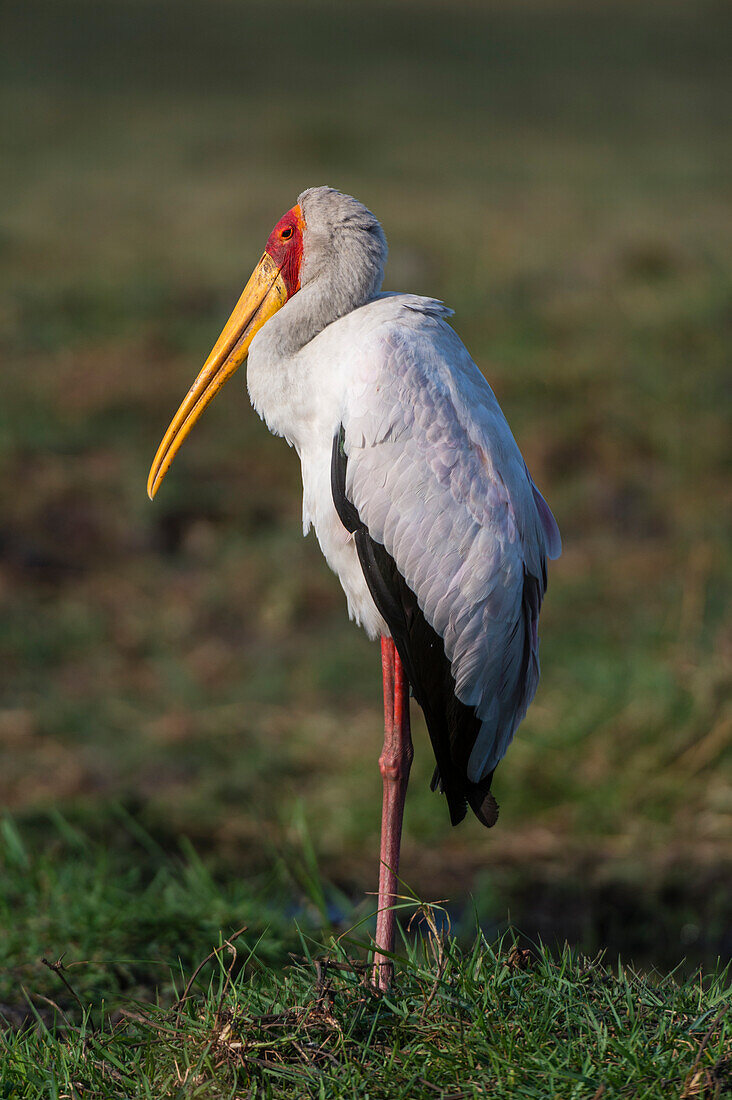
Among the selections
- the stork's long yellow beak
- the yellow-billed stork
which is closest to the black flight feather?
the yellow-billed stork

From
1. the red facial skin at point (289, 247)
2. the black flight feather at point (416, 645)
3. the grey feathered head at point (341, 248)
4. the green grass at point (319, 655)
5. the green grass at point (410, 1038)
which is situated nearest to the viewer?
the green grass at point (410, 1038)

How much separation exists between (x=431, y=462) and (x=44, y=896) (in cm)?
157

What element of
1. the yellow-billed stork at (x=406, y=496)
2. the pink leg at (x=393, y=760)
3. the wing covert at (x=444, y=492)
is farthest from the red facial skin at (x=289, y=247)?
the pink leg at (x=393, y=760)

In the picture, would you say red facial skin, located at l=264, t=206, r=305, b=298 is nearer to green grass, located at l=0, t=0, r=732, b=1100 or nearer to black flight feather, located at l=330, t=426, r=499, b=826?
black flight feather, located at l=330, t=426, r=499, b=826

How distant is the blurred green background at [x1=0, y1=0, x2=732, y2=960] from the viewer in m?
4.02

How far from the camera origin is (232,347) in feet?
9.32

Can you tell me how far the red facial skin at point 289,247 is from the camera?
8.99 ft

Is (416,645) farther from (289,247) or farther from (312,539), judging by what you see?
(312,539)

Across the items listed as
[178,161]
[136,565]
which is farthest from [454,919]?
[178,161]

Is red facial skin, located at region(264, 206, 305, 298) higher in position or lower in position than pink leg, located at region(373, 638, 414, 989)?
higher

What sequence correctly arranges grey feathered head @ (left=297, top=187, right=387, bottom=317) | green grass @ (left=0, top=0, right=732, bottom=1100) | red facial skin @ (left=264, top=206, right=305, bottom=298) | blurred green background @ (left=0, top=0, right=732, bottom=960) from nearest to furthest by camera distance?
green grass @ (left=0, top=0, right=732, bottom=1100) < grey feathered head @ (left=297, top=187, right=387, bottom=317) < red facial skin @ (left=264, top=206, right=305, bottom=298) < blurred green background @ (left=0, top=0, right=732, bottom=960)

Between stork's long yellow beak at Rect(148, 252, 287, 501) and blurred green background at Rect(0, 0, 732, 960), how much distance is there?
958 mm

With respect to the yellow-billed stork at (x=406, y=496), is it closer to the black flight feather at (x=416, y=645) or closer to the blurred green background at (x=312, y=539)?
the black flight feather at (x=416, y=645)

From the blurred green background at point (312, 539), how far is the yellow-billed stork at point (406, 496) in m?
0.59
